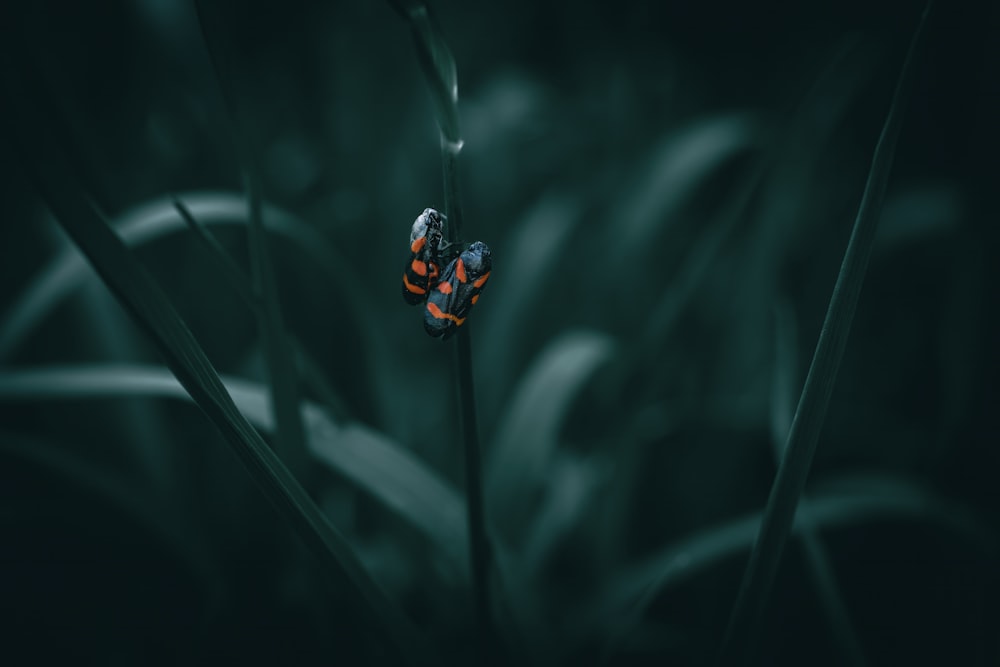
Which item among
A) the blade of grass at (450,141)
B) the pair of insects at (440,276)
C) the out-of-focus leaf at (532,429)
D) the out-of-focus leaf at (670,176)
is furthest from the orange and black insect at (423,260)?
the out-of-focus leaf at (670,176)

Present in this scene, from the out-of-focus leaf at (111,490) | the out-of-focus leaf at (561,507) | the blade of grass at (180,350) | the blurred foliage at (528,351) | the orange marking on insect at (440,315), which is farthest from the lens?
the out-of-focus leaf at (561,507)

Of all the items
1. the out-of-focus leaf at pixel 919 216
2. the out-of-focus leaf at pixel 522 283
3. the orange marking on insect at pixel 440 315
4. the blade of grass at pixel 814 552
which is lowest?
the blade of grass at pixel 814 552

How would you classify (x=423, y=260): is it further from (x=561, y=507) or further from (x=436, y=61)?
(x=561, y=507)

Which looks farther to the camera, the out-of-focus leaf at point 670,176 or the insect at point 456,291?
the out-of-focus leaf at point 670,176

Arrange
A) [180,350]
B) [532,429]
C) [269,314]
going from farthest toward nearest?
[532,429] < [269,314] < [180,350]

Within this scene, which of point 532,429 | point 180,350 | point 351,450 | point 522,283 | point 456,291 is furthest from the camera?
point 522,283

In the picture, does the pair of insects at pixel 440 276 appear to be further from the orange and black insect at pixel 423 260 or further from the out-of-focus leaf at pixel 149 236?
the out-of-focus leaf at pixel 149 236

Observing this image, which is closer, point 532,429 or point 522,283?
point 532,429

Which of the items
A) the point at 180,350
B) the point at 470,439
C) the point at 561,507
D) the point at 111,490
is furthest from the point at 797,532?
the point at 111,490
